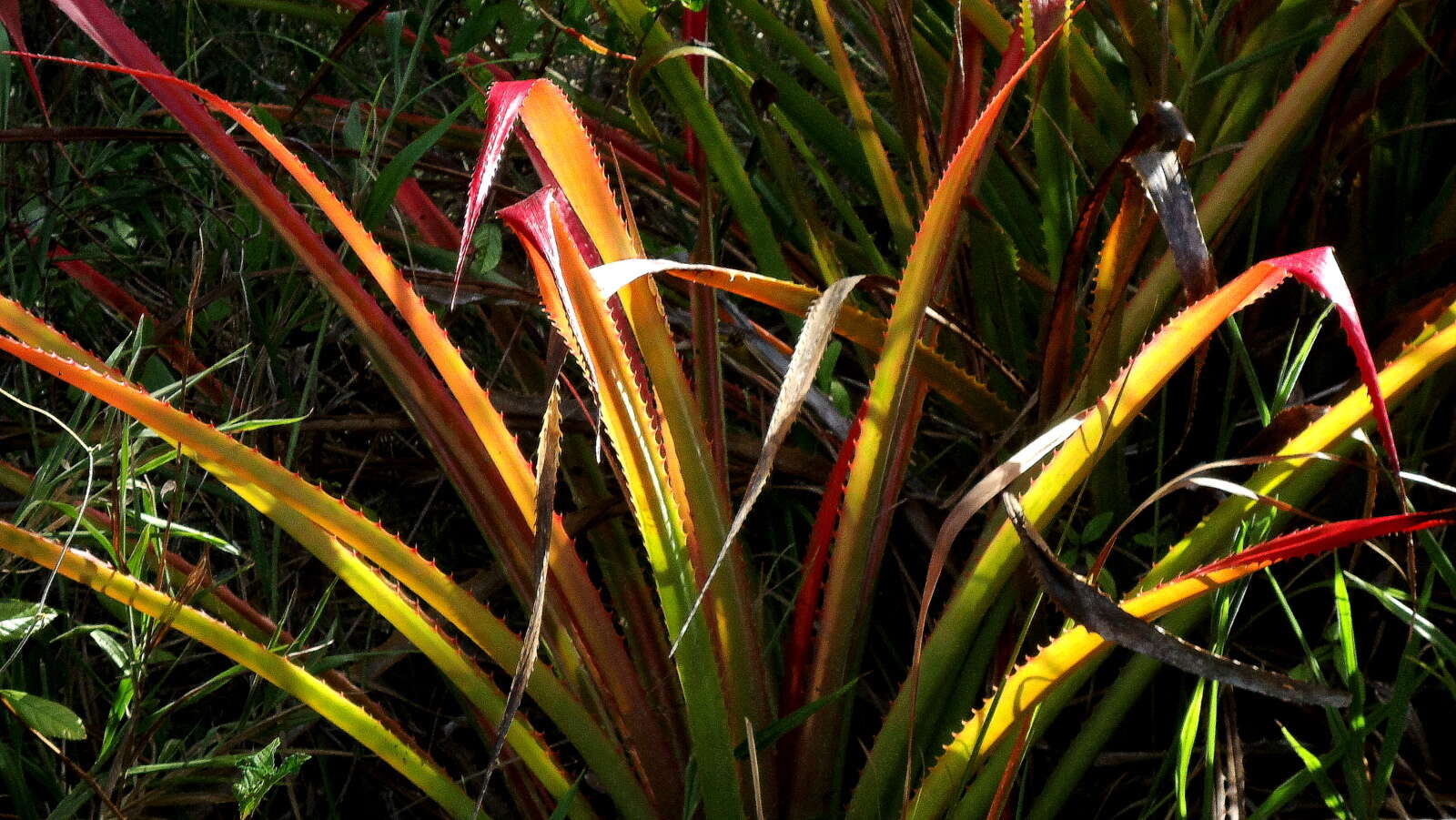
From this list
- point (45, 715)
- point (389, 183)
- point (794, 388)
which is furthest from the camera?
point (389, 183)

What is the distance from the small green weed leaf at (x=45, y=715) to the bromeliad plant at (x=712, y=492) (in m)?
0.09

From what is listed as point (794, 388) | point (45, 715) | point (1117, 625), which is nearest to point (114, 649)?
point (45, 715)

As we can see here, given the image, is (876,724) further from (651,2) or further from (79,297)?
(79,297)

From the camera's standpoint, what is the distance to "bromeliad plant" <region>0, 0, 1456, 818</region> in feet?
2.07

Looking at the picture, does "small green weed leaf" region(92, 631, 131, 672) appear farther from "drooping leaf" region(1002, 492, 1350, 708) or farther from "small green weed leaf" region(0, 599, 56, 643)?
"drooping leaf" region(1002, 492, 1350, 708)

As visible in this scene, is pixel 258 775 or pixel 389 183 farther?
pixel 389 183

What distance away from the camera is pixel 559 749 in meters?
1.07

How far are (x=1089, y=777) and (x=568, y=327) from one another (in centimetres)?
59

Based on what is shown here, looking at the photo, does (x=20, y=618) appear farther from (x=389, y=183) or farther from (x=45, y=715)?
(x=389, y=183)

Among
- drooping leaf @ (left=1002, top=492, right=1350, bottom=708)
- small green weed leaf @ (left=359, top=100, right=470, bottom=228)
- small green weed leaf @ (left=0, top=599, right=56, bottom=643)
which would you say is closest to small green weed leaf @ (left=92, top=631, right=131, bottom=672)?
small green weed leaf @ (left=0, top=599, right=56, bottom=643)

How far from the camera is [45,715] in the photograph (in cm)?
72

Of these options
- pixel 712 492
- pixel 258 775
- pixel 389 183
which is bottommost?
pixel 258 775

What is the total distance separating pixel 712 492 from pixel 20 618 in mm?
416

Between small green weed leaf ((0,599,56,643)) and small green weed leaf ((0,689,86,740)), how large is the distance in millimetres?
35
